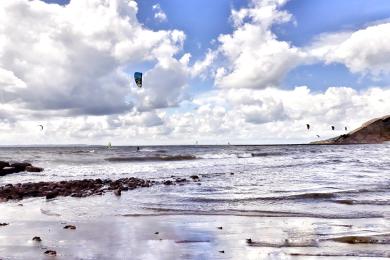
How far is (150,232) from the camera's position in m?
13.4

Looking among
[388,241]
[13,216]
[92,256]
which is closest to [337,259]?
[388,241]

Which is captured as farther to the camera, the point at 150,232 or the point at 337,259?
the point at 150,232

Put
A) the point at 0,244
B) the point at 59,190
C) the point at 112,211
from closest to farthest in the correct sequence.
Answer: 1. the point at 0,244
2. the point at 112,211
3. the point at 59,190

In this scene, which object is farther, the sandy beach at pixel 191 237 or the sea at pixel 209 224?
the sea at pixel 209 224

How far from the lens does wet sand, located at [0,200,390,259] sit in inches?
419

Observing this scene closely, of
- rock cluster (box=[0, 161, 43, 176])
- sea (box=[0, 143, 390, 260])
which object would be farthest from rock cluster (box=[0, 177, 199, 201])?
rock cluster (box=[0, 161, 43, 176])

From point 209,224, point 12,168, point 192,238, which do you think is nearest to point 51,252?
point 192,238

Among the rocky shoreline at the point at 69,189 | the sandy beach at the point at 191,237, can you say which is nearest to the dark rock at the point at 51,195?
the rocky shoreline at the point at 69,189

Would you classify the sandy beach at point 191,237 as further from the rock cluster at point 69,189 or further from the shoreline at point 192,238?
the rock cluster at point 69,189

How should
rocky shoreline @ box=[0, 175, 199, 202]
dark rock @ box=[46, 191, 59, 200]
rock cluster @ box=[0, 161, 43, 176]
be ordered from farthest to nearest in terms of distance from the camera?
rock cluster @ box=[0, 161, 43, 176]
rocky shoreline @ box=[0, 175, 199, 202]
dark rock @ box=[46, 191, 59, 200]

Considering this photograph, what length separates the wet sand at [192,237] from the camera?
1064 centimetres

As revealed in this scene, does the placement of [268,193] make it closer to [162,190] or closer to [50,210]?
[162,190]

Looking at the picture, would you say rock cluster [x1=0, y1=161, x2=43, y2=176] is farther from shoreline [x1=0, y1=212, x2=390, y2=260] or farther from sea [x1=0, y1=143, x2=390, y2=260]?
shoreline [x1=0, y1=212, x2=390, y2=260]

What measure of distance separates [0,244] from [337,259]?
792cm
